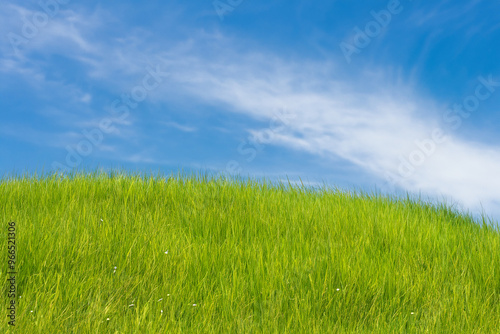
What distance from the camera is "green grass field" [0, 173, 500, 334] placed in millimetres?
4277

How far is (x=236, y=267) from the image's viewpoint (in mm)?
4812

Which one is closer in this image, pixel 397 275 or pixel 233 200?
pixel 397 275

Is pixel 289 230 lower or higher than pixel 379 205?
lower

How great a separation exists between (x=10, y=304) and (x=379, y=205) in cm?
598

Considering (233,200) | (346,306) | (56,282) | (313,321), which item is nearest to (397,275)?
(346,306)

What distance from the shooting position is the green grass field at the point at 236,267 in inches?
168

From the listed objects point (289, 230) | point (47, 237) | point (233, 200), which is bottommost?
point (47, 237)

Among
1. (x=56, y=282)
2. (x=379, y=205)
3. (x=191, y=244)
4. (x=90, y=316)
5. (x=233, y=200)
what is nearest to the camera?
(x=90, y=316)

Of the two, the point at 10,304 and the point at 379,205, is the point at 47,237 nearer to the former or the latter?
the point at 10,304

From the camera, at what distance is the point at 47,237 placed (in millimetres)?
5184

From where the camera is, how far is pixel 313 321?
4.16 m

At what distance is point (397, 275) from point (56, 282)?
12.1ft

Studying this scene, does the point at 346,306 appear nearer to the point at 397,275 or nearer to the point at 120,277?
the point at 397,275

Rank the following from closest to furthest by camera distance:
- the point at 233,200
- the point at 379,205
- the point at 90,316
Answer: the point at 90,316
the point at 233,200
the point at 379,205
